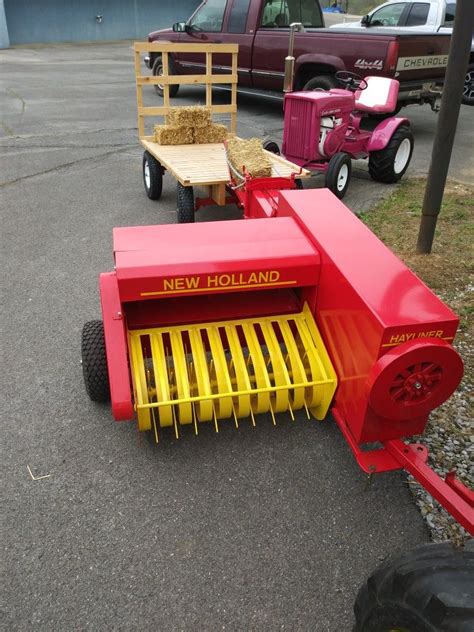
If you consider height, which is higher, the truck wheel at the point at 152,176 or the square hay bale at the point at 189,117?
the square hay bale at the point at 189,117

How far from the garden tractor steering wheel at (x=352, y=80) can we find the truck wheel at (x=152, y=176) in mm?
2912

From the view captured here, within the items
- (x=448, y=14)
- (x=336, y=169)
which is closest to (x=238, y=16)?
(x=448, y=14)

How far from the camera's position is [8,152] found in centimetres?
852

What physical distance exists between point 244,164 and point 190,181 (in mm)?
608

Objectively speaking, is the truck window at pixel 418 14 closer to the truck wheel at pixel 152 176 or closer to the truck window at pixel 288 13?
the truck window at pixel 288 13

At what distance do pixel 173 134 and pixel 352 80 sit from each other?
2862 mm

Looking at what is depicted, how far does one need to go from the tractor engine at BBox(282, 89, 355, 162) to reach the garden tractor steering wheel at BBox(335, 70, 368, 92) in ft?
2.72

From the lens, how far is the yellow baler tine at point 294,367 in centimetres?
274

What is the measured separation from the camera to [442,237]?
5.45 metres

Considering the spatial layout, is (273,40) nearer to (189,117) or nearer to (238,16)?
(238,16)

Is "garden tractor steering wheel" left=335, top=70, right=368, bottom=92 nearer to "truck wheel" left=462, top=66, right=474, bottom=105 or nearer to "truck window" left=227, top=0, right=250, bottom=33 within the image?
"truck window" left=227, top=0, right=250, bottom=33

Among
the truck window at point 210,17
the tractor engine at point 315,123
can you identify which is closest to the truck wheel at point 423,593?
the tractor engine at point 315,123

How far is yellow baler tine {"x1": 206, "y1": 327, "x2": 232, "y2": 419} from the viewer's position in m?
2.67

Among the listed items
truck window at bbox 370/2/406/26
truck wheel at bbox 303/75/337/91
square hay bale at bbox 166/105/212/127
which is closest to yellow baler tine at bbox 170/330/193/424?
square hay bale at bbox 166/105/212/127
